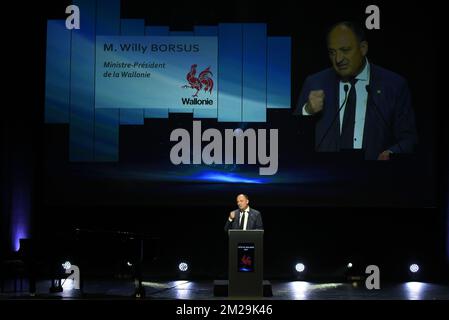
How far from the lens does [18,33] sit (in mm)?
11414

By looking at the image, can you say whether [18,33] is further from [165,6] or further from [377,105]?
[377,105]

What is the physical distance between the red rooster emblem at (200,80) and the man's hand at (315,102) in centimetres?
140

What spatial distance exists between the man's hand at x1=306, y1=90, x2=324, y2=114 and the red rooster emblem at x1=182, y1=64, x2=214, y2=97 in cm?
140

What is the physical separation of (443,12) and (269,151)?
3.19 meters

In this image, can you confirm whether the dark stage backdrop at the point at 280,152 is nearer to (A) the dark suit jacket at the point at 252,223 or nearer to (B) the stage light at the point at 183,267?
(B) the stage light at the point at 183,267

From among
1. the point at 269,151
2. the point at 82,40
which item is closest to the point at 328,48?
the point at 269,151

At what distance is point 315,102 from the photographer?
11.2 m

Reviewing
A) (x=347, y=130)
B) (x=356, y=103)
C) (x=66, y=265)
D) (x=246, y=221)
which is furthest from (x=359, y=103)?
(x=66, y=265)

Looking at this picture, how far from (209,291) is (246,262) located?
103 centimetres

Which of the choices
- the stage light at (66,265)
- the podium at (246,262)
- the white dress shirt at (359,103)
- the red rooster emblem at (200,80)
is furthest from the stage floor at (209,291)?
the red rooster emblem at (200,80)

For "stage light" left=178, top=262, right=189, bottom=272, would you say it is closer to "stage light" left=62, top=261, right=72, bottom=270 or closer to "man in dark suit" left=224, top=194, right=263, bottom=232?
"stage light" left=62, top=261, right=72, bottom=270

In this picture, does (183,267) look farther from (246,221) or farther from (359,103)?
(359,103)

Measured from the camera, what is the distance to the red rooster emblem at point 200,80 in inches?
441
